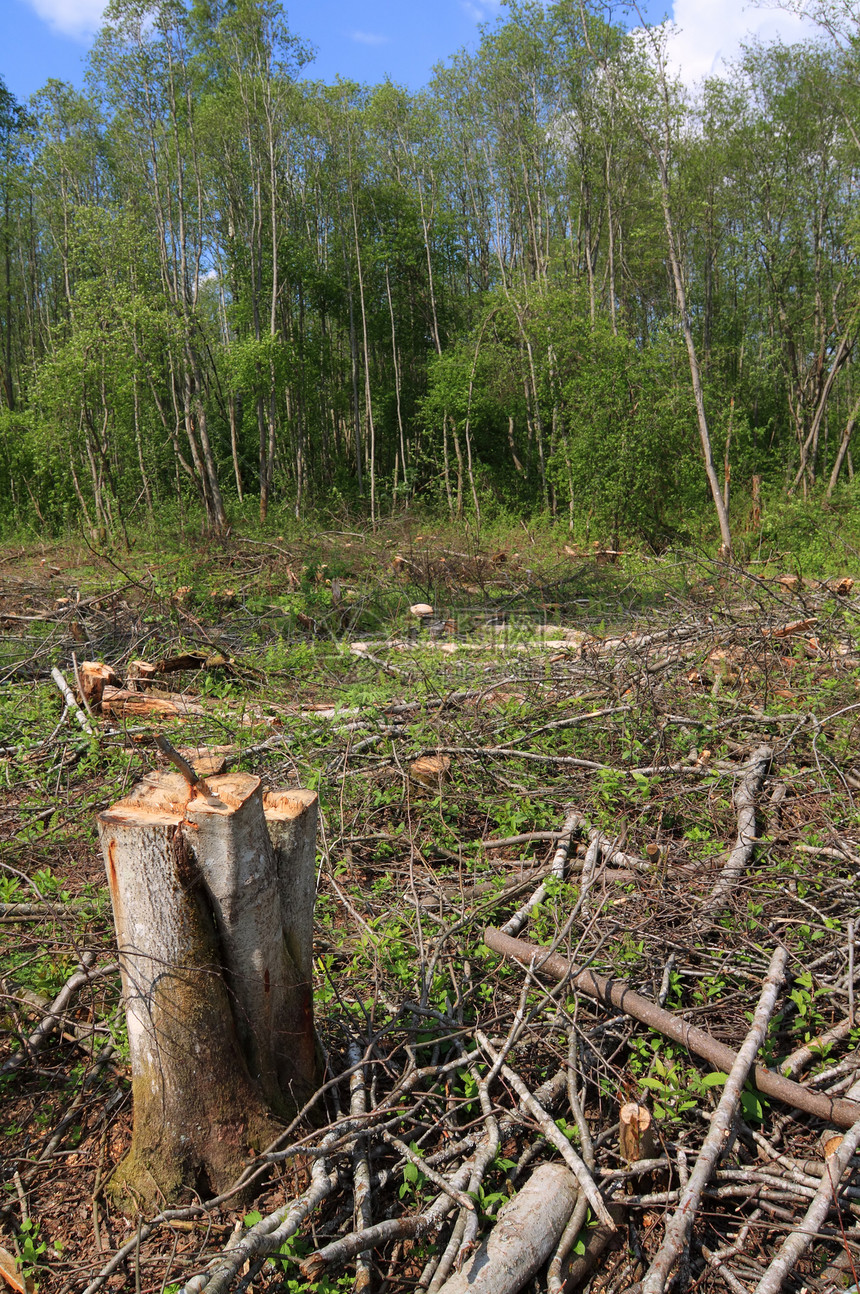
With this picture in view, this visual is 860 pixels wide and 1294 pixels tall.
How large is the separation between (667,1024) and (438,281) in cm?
2486

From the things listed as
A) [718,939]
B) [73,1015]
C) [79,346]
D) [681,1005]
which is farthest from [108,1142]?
[79,346]

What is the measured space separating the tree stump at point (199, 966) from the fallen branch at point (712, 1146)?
35.9 inches

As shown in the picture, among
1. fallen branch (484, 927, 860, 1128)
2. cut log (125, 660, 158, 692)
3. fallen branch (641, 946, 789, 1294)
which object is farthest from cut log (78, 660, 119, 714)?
fallen branch (641, 946, 789, 1294)

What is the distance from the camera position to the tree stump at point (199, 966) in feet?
6.01

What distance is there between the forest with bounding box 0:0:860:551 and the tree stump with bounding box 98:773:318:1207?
37.6 feet

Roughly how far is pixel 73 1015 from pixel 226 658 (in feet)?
11.8

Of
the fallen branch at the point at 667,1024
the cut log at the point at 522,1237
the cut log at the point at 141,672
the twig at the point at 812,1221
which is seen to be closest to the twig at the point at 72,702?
the cut log at the point at 141,672

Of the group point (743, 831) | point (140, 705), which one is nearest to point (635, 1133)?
point (743, 831)

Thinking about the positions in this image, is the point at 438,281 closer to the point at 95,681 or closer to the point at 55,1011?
the point at 95,681

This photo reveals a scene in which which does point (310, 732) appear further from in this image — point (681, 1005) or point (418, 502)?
point (418, 502)

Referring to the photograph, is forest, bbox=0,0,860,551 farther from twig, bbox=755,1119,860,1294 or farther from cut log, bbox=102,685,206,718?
twig, bbox=755,1119,860,1294

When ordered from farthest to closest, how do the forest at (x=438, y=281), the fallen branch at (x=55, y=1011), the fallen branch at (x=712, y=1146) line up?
the forest at (x=438, y=281) < the fallen branch at (x=55, y=1011) < the fallen branch at (x=712, y=1146)

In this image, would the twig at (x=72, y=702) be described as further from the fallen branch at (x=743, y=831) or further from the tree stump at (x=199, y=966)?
the fallen branch at (x=743, y=831)

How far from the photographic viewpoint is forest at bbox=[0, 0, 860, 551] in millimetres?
15094
